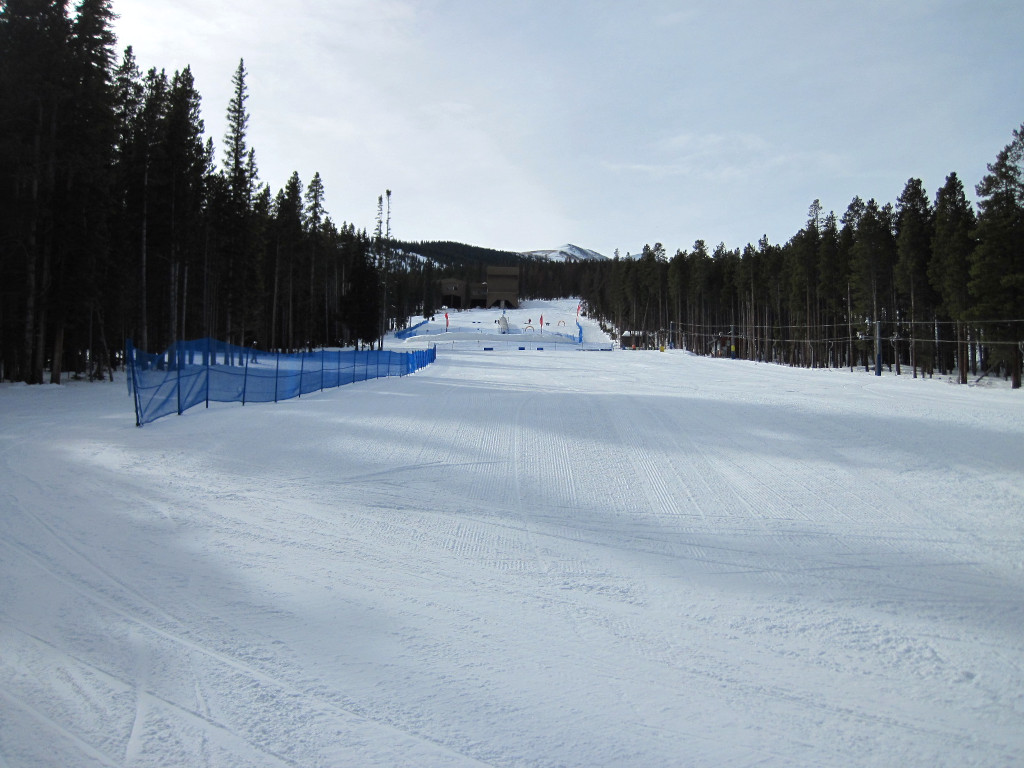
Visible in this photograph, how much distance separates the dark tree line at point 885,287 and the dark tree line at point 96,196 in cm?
3239

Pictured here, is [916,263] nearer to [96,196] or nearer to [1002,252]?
[1002,252]

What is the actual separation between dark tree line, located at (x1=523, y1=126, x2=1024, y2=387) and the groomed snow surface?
25376 millimetres

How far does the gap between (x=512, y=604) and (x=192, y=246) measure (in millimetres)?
34427

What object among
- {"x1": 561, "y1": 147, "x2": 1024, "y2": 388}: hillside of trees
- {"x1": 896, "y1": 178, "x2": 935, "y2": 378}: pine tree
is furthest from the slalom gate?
{"x1": 896, "y1": 178, "x2": 935, "y2": 378}: pine tree

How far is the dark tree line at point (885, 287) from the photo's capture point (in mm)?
34750

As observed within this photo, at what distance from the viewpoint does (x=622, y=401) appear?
19.6 meters

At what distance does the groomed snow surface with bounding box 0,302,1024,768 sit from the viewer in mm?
3576

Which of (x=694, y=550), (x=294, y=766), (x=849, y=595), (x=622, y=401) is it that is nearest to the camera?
(x=294, y=766)

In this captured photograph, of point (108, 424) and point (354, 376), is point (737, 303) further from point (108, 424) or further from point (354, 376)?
point (108, 424)

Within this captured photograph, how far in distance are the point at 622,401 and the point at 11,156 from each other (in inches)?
838

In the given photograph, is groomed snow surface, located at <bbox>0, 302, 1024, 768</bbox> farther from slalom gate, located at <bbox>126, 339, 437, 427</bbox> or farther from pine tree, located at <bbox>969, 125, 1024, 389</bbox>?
pine tree, located at <bbox>969, 125, 1024, 389</bbox>

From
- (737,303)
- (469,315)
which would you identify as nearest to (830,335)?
(737,303)

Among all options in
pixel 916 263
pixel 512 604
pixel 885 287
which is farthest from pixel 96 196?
pixel 885 287

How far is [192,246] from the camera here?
1372 inches
